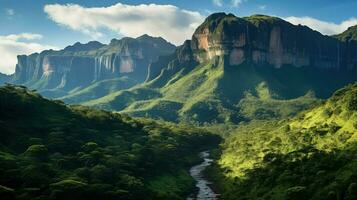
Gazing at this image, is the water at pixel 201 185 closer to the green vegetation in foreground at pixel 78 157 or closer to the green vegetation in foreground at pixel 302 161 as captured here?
the green vegetation in foreground at pixel 78 157

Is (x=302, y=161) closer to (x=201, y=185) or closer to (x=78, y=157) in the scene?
(x=201, y=185)

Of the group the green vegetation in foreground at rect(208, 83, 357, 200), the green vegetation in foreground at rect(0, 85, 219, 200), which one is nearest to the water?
the green vegetation in foreground at rect(0, 85, 219, 200)

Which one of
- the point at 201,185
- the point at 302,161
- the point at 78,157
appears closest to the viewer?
the point at 302,161

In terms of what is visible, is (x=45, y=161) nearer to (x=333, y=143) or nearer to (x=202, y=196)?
(x=202, y=196)

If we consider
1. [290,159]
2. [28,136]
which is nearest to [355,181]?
[290,159]

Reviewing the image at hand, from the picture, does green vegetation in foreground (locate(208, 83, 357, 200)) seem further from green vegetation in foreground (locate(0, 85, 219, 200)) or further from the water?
green vegetation in foreground (locate(0, 85, 219, 200))

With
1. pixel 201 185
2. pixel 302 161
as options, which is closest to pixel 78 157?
pixel 201 185
